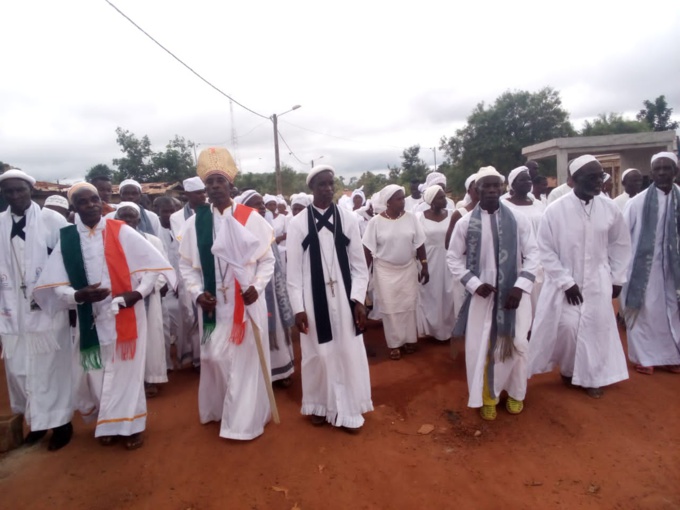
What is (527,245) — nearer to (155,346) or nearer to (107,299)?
(107,299)

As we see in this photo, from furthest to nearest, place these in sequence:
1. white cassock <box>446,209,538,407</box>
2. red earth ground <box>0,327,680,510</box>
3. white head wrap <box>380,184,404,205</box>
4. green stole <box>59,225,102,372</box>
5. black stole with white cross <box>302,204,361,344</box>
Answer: white head wrap <box>380,184,404,205</box> → white cassock <box>446,209,538,407</box> → black stole with white cross <box>302,204,361,344</box> → green stole <box>59,225,102,372</box> → red earth ground <box>0,327,680,510</box>

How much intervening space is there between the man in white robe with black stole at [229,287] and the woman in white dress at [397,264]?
2.15 m

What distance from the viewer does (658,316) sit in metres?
4.92

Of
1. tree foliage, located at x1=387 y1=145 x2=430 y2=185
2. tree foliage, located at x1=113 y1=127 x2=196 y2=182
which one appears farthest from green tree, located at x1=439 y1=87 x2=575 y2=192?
tree foliage, located at x1=113 y1=127 x2=196 y2=182

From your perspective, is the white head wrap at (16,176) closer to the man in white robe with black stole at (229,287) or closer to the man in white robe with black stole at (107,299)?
the man in white robe with black stole at (107,299)

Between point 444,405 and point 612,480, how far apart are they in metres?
1.50

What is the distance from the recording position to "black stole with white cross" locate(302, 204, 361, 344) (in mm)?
3797

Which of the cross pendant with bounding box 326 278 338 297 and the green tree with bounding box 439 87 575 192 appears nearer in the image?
→ the cross pendant with bounding box 326 278 338 297

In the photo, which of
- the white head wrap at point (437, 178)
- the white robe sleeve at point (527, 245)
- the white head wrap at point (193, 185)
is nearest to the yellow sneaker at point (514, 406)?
the white robe sleeve at point (527, 245)

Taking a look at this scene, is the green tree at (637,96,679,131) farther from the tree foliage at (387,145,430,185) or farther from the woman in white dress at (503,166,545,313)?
the woman in white dress at (503,166,545,313)

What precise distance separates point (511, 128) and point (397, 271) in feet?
93.9

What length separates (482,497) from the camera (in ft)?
9.69

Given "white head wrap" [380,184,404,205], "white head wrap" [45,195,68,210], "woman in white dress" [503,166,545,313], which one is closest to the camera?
"white head wrap" [45,195,68,210]

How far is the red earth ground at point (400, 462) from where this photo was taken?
300cm
